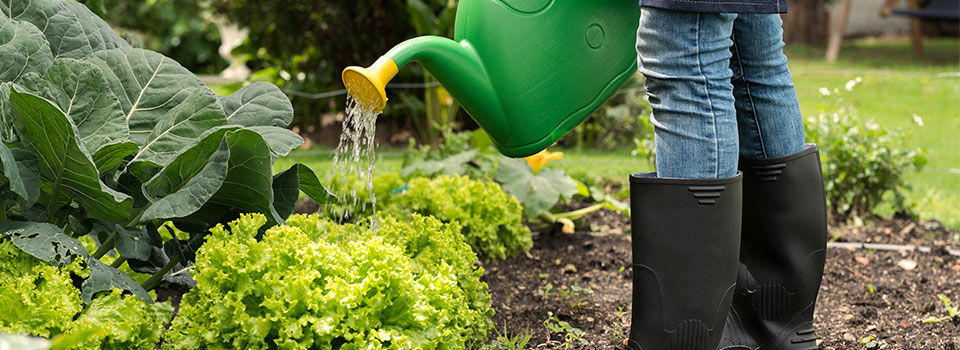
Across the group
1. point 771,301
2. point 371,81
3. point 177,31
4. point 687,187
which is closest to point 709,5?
point 687,187

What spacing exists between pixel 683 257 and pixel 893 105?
23.4ft

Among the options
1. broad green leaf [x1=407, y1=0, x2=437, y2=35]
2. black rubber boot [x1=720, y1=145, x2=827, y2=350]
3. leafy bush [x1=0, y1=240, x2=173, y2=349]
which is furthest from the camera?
broad green leaf [x1=407, y1=0, x2=437, y2=35]

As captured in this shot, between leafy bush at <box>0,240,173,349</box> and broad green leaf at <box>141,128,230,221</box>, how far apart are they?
0.51ft

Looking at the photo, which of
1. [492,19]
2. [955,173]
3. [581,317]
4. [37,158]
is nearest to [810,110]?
[955,173]

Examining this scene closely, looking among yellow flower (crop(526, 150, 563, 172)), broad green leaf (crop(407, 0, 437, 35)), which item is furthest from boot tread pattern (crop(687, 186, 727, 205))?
broad green leaf (crop(407, 0, 437, 35))

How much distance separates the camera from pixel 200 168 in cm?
159

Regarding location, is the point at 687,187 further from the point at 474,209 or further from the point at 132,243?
the point at 474,209

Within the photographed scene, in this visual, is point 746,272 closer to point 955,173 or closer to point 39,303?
point 39,303

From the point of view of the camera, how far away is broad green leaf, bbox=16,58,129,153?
62.6 inches

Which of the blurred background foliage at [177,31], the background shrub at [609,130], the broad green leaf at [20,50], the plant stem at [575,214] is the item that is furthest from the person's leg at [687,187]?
the blurred background foliage at [177,31]

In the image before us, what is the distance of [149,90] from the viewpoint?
177 cm

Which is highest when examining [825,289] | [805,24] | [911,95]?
[825,289]

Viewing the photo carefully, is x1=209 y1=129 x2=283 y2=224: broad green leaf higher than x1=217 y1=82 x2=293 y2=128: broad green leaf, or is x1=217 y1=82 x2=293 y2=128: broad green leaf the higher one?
x1=217 y1=82 x2=293 y2=128: broad green leaf

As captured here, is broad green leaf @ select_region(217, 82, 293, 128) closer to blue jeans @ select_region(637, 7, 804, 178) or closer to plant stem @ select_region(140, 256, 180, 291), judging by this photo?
plant stem @ select_region(140, 256, 180, 291)
